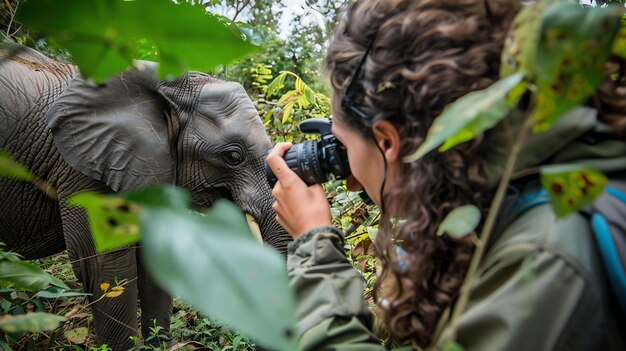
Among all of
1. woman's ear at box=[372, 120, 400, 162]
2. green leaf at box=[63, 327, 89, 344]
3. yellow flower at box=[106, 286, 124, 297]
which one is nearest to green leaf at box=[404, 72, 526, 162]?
woman's ear at box=[372, 120, 400, 162]

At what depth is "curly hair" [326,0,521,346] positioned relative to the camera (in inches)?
29.5

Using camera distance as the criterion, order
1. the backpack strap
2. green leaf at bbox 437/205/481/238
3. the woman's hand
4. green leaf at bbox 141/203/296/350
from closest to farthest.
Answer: green leaf at bbox 141/203/296/350 < green leaf at bbox 437/205/481/238 < the backpack strap < the woman's hand

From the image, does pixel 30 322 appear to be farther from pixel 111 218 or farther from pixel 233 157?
pixel 233 157

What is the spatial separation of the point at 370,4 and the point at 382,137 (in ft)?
0.69

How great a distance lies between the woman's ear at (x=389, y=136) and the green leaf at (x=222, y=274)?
0.62 meters

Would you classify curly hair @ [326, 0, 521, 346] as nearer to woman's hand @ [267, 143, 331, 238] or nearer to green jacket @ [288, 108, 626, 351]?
green jacket @ [288, 108, 626, 351]

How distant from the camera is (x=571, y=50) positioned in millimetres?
323

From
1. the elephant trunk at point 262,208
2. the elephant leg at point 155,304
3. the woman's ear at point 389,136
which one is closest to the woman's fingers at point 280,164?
the woman's ear at point 389,136

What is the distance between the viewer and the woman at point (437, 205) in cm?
56

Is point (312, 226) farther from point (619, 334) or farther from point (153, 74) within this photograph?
point (153, 74)

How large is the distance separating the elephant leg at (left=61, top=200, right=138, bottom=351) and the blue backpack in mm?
2199

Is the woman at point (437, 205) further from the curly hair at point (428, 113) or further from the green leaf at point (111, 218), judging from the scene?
the green leaf at point (111, 218)

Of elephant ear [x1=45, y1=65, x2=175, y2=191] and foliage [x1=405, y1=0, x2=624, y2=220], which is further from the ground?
foliage [x1=405, y1=0, x2=624, y2=220]

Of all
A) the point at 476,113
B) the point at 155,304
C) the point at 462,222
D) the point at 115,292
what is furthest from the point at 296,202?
the point at 155,304
